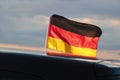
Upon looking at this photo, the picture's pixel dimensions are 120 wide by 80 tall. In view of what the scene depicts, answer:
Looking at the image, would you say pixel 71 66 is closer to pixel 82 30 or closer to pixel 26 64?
pixel 26 64

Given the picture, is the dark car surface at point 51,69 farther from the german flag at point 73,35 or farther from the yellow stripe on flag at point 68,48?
the german flag at point 73,35

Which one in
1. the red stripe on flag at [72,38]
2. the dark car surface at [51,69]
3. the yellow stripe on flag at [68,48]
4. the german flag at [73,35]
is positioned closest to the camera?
Result: the dark car surface at [51,69]

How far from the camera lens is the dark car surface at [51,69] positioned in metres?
3.23

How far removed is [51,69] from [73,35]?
235 inches

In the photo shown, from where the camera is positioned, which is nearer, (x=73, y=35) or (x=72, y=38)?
(x=72, y=38)

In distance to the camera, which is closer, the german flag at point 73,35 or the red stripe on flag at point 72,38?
the german flag at point 73,35

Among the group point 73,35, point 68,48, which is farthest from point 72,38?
point 68,48

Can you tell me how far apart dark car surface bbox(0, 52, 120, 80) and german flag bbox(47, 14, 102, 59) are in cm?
480

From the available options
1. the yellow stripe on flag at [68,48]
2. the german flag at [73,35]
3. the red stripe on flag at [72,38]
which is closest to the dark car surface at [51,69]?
the yellow stripe on flag at [68,48]

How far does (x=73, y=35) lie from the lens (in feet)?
30.3

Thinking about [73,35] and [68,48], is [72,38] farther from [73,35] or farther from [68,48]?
[68,48]

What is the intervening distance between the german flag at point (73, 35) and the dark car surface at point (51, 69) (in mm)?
4803

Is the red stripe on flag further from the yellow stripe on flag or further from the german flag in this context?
the yellow stripe on flag

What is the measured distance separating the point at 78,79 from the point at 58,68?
154 mm
